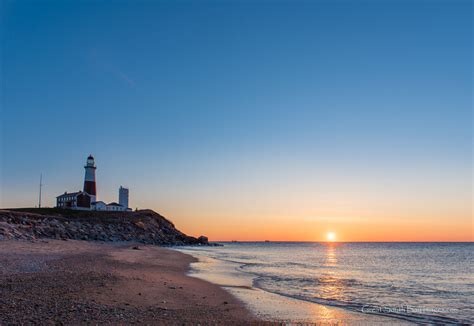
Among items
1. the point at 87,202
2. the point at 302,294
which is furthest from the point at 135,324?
the point at 87,202

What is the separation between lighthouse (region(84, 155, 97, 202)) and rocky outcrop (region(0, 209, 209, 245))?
7383 mm

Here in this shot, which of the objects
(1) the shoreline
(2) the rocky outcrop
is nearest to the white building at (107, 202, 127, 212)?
(2) the rocky outcrop

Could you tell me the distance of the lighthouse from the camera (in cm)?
9856

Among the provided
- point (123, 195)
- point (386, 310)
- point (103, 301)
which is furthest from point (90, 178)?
point (386, 310)

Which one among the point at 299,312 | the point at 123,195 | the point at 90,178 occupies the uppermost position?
the point at 90,178

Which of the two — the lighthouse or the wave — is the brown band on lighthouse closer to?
the lighthouse

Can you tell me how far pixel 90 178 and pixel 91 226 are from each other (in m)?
24.5

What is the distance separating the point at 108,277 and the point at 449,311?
15.2 metres

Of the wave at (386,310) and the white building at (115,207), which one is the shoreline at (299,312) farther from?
the white building at (115,207)

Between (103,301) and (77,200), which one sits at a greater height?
(77,200)

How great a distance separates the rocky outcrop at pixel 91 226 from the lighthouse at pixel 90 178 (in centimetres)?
738

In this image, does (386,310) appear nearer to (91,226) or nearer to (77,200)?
(91,226)

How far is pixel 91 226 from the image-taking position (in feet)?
258

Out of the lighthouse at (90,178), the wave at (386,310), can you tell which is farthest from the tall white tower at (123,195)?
the wave at (386,310)
